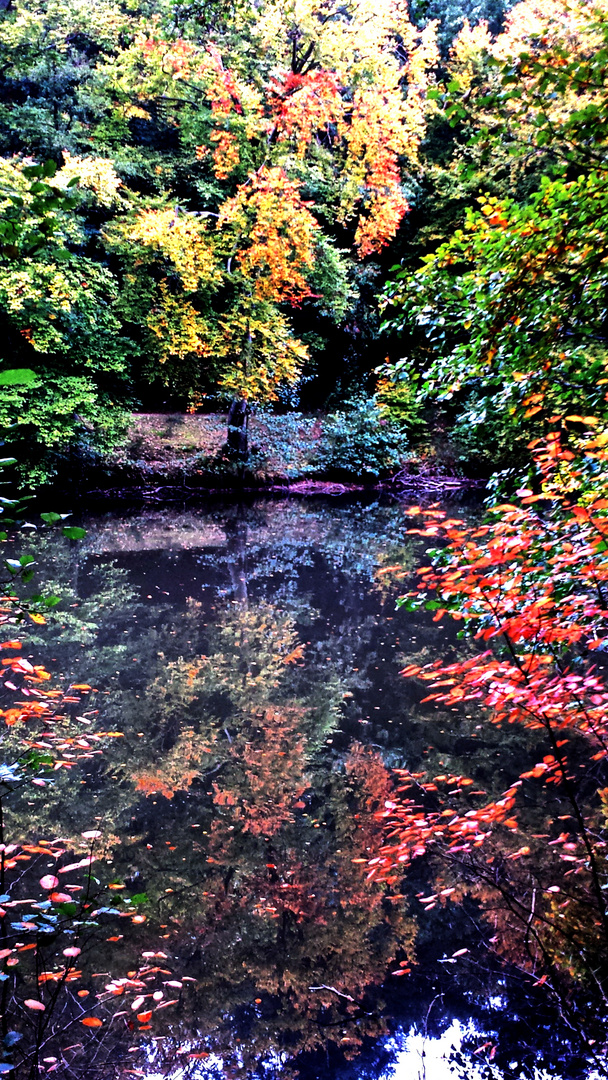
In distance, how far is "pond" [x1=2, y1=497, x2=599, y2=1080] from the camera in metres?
2.47

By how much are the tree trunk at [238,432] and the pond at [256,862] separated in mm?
7434

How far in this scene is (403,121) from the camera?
18.3m

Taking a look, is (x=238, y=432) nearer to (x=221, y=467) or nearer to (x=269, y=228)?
(x=221, y=467)

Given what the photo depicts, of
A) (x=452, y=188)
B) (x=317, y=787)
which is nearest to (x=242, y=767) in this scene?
(x=317, y=787)

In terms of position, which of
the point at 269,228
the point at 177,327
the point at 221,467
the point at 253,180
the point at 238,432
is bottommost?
the point at 221,467

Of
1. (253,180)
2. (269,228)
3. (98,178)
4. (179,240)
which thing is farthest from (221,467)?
(98,178)

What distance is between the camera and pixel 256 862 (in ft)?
11.5

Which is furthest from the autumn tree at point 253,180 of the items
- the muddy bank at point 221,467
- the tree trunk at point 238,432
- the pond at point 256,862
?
the pond at point 256,862

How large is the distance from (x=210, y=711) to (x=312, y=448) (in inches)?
462

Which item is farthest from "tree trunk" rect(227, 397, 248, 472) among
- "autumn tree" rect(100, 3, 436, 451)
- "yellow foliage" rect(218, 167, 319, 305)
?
"yellow foliage" rect(218, 167, 319, 305)

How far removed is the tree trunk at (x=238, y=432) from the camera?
14.7 meters

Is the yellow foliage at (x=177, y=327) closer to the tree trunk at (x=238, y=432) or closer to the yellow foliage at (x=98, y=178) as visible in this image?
the tree trunk at (x=238, y=432)

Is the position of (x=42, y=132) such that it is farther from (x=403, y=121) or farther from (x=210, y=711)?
(x=210, y=711)

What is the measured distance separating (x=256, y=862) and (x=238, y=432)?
470 inches
